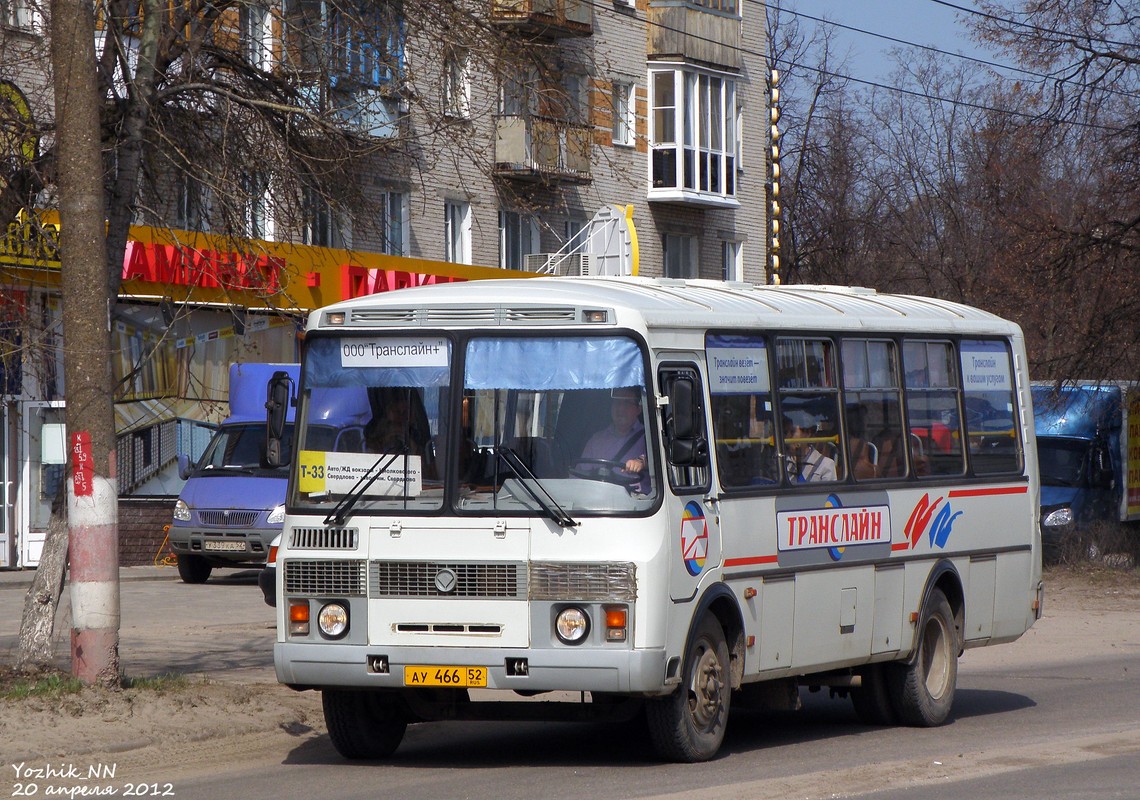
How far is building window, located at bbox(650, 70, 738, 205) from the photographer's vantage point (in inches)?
1592

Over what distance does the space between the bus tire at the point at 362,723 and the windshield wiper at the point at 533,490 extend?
153 cm

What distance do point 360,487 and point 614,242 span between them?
19789 mm

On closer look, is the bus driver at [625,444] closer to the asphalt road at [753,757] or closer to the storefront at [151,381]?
the asphalt road at [753,757]

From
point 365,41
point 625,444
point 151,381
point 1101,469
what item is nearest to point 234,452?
point 151,381

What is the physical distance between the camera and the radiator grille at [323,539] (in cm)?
957

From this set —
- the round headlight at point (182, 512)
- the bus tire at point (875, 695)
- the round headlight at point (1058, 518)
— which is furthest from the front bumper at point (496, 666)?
the round headlight at point (1058, 518)

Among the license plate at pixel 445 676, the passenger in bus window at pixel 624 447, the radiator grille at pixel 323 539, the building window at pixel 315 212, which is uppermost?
the building window at pixel 315 212

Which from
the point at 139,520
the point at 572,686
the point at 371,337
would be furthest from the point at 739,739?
the point at 139,520

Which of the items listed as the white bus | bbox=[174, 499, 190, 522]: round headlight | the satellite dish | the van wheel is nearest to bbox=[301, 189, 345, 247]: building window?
the white bus

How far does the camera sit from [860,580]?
11227mm

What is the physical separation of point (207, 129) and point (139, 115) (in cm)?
144

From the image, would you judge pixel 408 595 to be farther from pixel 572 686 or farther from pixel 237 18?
pixel 237 18

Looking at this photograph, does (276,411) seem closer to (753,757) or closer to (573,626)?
(573,626)

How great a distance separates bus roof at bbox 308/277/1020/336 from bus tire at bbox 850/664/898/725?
225 cm
